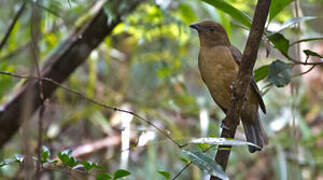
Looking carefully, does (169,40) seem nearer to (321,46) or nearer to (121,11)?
(121,11)

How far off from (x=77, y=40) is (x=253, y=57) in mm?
1454

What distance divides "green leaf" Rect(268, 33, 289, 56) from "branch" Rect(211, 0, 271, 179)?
0.96 feet

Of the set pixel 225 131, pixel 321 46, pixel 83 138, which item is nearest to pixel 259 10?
pixel 225 131

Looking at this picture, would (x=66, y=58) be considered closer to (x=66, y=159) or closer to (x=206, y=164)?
(x=66, y=159)

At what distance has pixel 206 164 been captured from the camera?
1632mm

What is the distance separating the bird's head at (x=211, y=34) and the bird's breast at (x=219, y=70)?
9 cm

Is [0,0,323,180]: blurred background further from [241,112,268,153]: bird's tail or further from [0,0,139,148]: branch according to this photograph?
[241,112,268,153]: bird's tail

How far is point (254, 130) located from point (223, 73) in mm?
428

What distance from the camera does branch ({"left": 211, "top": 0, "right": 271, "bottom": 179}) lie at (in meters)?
1.76

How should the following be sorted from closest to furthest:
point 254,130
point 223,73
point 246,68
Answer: point 246,68 < point 223,73 < point 254,130

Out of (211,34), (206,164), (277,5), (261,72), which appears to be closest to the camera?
(206,164)

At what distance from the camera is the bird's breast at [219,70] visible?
2.97 meters

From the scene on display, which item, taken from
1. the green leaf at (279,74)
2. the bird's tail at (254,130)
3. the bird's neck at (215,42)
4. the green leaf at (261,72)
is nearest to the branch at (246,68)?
the green leaf at (279,74)

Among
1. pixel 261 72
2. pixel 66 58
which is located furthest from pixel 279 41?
pixel 66 58
